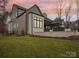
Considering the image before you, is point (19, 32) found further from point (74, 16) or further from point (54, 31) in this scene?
point (74, 16)

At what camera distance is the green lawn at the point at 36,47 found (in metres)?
2.48

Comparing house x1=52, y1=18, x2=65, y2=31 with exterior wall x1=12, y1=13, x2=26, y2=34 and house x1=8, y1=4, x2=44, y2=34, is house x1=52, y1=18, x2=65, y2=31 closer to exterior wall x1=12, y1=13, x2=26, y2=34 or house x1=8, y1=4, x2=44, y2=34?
house x1=8, y1=4, x2=44, y2=34

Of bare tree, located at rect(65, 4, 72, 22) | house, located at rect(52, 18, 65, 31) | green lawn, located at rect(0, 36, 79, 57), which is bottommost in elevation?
green lawn, located at rect(0, 36, 79, 57)

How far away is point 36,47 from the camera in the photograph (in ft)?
8.25

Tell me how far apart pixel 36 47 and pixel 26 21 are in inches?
11.0

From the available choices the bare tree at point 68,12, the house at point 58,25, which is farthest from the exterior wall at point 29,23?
the bare tree at point 68,12

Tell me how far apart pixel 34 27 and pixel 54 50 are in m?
0.31

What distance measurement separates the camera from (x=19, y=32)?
259 cm

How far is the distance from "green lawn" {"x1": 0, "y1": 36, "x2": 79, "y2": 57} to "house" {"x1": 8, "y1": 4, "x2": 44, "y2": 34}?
0.08 m

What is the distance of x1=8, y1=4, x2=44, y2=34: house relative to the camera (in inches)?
101

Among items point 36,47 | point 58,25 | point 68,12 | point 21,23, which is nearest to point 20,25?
point 21,23

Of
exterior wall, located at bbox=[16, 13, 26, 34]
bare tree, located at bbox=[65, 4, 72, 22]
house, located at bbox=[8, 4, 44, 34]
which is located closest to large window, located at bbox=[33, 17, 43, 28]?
house, located at bbox=[8, 4, 44, 34]

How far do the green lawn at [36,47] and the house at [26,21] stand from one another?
3.3 inches

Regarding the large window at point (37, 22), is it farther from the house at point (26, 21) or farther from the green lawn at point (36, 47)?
the green lawn at point (36, 47)
